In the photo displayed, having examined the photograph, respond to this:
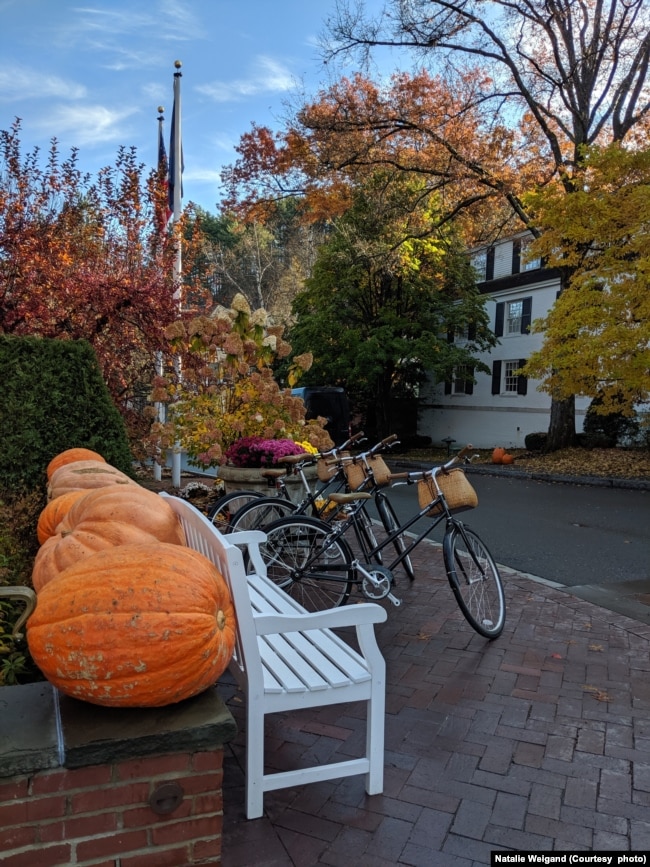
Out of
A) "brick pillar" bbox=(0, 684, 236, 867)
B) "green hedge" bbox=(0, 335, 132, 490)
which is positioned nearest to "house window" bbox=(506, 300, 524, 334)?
"green hedge" bbox=(0, 335, 132, 490)

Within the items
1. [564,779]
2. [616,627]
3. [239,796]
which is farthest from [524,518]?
[239,796]

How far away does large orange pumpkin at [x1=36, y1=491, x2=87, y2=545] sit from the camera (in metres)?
3.51

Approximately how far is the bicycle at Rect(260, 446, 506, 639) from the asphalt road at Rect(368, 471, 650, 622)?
4.48 ft

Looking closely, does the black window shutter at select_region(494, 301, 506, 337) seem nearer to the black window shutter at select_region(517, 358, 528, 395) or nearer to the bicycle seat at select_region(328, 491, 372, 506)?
the black window shutter at select_region(517, 358, 528, 395)

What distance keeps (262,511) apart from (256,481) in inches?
37.5

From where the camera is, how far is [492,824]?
2316mm

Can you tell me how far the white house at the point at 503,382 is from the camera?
23672 millimetres

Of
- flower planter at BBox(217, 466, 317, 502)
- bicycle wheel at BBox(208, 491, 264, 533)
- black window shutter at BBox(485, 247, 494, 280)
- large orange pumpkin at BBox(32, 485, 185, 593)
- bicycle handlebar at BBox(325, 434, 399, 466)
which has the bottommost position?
bicycle wheel at BBox(208, 491, 264, 533)

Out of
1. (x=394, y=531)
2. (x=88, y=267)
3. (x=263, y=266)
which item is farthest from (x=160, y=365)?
(x=263, y=266)

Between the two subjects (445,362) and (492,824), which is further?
(445,362)

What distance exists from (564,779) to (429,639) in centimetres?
159

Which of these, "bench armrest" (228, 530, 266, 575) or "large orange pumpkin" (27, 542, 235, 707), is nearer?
"large orange pumpkin" (27, 542, 235, 707)

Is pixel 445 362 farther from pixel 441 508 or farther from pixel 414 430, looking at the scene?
pixel 441 508

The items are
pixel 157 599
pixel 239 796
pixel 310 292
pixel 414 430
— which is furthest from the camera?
pixel 414 430
